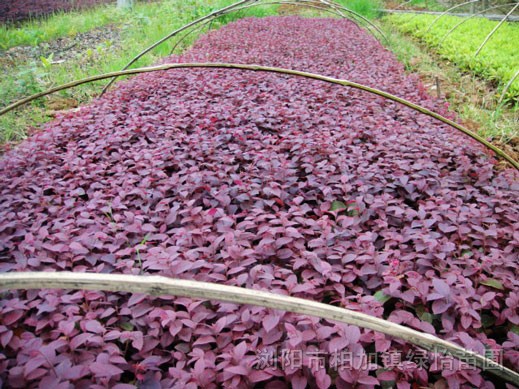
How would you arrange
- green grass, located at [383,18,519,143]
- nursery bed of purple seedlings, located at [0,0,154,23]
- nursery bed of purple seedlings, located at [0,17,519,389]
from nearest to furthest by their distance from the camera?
nursery bed of purple seedlings, located at [0,17,519,389], green grass, located at [383,18,519,143], nursery bed of purple seedlings, located at [0,0,154,23]

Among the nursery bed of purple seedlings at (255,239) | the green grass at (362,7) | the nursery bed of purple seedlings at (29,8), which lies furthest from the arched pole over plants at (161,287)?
the green grass at (362,7)

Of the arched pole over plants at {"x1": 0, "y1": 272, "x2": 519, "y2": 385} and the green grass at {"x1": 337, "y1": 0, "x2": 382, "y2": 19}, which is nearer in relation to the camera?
the arched pole over plants at {"x1": 0, "y1": 272, "x2": 519, "y2": 385}

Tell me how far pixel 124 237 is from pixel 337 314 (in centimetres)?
127

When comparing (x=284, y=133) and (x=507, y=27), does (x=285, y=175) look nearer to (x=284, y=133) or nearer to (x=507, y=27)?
(x=284, y=133)

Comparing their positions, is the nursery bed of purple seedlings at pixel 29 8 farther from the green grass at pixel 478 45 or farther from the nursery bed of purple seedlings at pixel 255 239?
the green grass at pixel 478 45

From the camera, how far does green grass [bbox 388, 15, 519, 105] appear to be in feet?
16.5

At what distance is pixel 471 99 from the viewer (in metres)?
4.35

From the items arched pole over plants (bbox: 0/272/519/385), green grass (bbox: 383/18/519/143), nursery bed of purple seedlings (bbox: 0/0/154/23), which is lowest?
green grass (bbox: 383/18/519/143)

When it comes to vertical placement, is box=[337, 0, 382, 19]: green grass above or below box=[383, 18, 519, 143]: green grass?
above

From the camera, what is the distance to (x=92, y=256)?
174 cm

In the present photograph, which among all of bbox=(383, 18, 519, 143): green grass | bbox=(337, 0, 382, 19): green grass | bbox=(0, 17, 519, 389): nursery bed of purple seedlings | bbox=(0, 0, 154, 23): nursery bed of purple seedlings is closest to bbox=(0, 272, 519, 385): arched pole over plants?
bbox=(0, 17, 519, 389): nursery bed of purple seedlings

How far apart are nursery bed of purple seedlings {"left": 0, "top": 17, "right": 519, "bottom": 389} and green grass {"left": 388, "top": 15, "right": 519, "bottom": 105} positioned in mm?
2168

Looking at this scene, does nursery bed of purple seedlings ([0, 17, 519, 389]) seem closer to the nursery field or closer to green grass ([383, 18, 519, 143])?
green grass ([383, 18, 519, 143])

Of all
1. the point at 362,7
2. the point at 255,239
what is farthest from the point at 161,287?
the point at 362,7
